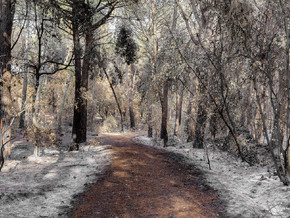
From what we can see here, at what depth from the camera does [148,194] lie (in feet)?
19.9

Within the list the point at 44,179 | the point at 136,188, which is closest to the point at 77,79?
the point at 44,179

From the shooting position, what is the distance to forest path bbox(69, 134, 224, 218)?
5.10 m

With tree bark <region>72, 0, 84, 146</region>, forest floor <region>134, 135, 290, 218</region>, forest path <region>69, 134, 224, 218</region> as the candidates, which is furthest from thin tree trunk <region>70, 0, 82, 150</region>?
forest floor <region>134, 135, 290, 218</region>

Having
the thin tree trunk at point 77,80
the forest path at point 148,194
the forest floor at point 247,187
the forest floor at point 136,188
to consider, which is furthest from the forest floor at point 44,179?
the forest floor at point 247,187

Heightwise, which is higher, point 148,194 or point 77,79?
point 77,79

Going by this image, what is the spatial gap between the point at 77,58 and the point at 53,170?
551 centimetres

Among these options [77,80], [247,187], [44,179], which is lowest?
[247,187]

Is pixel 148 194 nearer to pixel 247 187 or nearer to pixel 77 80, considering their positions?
pixel 247 187

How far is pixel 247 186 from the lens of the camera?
7.09 metres

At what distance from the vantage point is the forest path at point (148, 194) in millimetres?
5098

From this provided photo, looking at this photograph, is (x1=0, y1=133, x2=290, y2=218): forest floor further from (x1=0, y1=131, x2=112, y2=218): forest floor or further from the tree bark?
the tree bark

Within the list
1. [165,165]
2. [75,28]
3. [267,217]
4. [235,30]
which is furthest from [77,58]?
[267,217]

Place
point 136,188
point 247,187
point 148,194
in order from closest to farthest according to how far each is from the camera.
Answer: point 148,194 < point 136,188 < point 247,187

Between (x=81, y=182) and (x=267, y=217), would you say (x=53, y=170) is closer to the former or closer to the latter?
(x=81, y=182)
